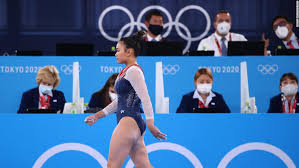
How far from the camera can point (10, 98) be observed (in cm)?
698

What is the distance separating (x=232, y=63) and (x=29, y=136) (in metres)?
3.73

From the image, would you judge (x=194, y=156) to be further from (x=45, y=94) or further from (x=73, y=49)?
(x=73, y=49)

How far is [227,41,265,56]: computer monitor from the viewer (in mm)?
7465

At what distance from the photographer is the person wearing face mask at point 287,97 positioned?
6.53 meters

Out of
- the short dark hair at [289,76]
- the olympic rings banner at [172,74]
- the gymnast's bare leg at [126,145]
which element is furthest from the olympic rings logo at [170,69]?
the gymnast's bare leg at [126,145]

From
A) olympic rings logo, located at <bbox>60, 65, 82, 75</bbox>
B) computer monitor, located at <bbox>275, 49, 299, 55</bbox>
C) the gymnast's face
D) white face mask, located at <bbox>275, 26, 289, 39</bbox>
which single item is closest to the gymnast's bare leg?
the gymnast's face

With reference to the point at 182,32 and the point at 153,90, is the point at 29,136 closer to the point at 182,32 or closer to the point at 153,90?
the point at 153,90

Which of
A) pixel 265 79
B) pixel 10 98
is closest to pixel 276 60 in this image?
pixel 265 79

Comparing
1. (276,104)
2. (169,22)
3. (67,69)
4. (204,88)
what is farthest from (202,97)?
(169,22)

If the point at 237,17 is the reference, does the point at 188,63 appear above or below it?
below

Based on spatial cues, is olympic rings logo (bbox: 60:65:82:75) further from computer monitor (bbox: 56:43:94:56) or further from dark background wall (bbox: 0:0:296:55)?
dark background wall (bbox: 0:0:296:55)

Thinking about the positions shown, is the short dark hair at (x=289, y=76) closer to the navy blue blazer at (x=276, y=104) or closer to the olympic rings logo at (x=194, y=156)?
the navy blue blazer at (x=276, y=104)

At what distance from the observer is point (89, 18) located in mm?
12062

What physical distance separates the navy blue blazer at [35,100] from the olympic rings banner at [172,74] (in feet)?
1.35
